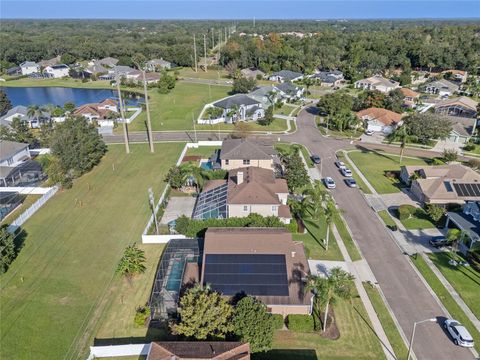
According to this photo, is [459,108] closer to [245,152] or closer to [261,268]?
[245,152]

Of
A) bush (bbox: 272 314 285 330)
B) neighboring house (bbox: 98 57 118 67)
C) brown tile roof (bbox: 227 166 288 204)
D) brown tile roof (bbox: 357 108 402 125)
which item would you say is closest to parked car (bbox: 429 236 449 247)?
brown tile roof (bbox: 227 166 288 204)

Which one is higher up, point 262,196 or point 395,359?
point 262,196

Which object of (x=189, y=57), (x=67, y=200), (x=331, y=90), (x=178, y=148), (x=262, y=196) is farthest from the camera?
(x=189, y=57)

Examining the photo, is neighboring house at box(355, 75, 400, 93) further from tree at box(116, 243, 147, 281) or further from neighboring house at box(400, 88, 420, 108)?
tree at box(116, 243, 147, 281)

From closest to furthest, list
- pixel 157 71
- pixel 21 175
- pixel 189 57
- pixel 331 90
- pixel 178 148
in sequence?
pixel 21 175
pixel 178 148
pixel 331 90
pixel 157 71
pixel 189 57

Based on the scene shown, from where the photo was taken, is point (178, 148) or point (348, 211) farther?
point (178, 148)

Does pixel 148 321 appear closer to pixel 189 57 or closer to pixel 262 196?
pixel 262 196

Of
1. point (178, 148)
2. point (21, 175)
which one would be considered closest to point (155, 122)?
point (178, 148)
